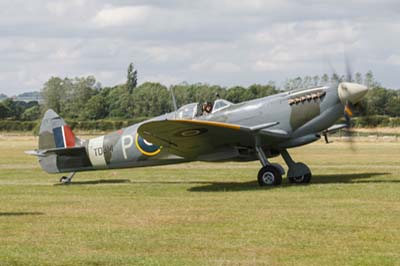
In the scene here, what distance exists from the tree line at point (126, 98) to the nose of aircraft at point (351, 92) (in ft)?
158

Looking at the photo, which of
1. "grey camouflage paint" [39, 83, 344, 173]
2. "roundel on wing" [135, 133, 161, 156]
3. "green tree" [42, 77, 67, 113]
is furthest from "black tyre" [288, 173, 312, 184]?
"green tree" [42, 77, 67, 113]

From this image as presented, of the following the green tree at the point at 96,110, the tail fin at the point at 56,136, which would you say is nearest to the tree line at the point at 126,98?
the green tree at the point at 96,110

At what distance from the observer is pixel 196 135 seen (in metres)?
17.4

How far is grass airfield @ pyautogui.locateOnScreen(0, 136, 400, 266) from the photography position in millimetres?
8852

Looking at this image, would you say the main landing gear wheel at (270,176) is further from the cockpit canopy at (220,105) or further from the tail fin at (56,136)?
the tail fin at (56,136)

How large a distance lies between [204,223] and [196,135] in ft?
19.9

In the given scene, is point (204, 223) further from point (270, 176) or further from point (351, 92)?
point (351, 92)

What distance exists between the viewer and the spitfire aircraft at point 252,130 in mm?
17281

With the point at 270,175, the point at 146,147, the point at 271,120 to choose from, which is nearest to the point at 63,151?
the point at 146,147

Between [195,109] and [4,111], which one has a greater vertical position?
[4,111]

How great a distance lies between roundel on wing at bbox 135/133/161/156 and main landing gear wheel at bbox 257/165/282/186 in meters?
3.04

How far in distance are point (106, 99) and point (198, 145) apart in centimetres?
10785

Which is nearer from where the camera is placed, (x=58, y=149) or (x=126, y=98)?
(x=58, y=149)

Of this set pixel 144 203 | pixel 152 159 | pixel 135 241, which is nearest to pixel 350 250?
pixel 135 241
